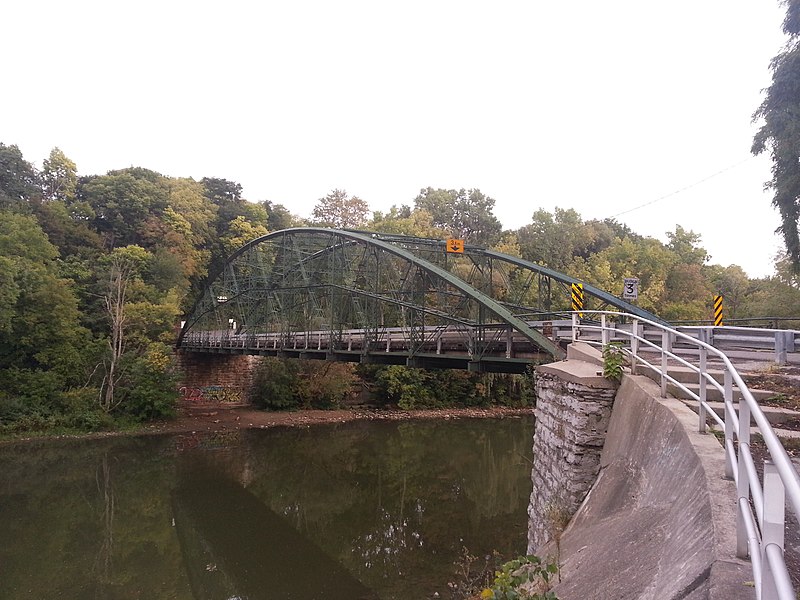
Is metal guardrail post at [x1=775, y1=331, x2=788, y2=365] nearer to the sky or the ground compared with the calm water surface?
nearer to the sky

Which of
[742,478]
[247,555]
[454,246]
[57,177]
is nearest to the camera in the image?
[742,478]

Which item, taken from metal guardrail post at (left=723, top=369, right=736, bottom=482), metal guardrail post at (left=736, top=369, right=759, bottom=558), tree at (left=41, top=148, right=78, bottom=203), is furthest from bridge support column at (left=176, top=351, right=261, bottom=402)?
metal guardrail post at (left=736, top=369, right=759, bottom=558)

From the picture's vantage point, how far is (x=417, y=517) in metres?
15.3

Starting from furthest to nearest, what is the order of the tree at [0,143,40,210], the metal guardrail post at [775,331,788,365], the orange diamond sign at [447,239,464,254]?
the tree at [0,143,40,210] → the orange diamond sign at [447,239,464,254] → the metal guardrail post at [775,331,788,365]

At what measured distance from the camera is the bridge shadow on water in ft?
35.6

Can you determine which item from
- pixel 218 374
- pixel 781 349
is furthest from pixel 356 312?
pixel 218 374

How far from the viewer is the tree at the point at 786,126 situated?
15.6 metres

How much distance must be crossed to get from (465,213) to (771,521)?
173ft

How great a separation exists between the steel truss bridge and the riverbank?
12.4 ft

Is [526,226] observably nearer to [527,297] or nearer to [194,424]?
[527,297]

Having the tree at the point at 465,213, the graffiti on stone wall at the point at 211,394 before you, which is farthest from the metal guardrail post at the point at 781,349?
the tree at the point at 465,213

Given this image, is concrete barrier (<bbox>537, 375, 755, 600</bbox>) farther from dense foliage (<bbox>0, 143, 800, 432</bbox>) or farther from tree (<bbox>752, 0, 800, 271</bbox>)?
dense foliage (<bbox>0, 143, 800, 432</bbox>)

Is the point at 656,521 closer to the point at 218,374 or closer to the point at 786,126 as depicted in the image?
the point at 786,126

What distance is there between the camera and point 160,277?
121 ft
